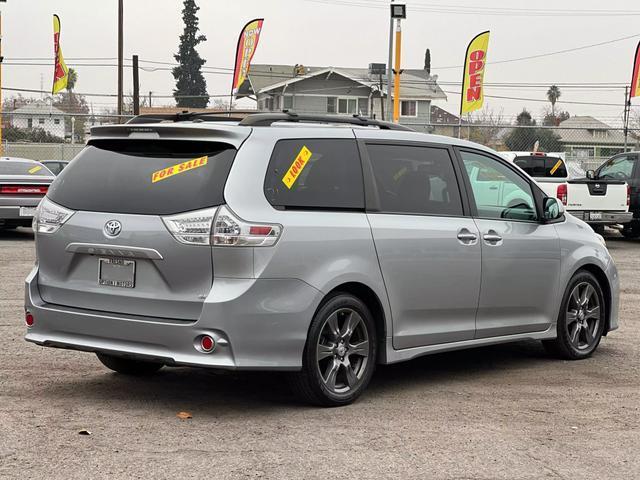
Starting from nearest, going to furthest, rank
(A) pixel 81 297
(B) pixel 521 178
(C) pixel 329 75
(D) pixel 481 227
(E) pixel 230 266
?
1. (E) pixel 230 266
2. (A) pixel 81 297
3. (D) pixel 481 227
4. (B) pixel 521 178
5. (C) pixel 329 75

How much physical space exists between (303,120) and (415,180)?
914 mm

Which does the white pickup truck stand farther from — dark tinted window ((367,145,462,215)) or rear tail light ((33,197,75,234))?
rear tail light ((33,197,75,234))

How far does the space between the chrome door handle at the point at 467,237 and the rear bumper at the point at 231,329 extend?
149 cm

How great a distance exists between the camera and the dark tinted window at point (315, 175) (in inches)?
252

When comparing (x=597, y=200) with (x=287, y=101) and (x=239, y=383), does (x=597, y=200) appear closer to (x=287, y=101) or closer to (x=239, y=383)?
(x=239, y=383)

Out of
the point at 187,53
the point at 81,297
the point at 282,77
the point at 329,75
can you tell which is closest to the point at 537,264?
the point at 81,297

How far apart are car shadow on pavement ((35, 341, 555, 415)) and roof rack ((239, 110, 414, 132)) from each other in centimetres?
167

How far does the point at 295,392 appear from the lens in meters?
6.53

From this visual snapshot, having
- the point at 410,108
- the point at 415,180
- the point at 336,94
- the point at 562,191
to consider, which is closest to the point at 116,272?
the point at 415,180

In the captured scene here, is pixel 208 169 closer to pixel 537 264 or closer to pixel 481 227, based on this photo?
pixel 481 227

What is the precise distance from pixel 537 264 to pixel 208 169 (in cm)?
295

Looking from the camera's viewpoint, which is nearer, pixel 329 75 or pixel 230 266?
pixel 230 266

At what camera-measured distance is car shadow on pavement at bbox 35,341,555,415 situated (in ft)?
22.1

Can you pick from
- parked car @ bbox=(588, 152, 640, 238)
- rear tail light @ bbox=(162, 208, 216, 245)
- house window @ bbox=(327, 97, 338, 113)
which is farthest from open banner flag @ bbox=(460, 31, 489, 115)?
house window @ bbox=(327, 97, 338, 113)
